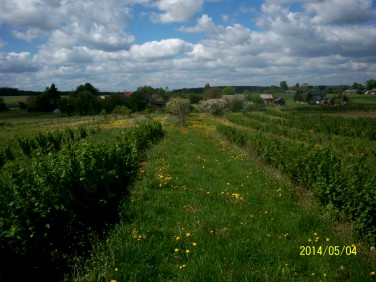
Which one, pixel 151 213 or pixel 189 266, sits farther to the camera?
pixel 151 213

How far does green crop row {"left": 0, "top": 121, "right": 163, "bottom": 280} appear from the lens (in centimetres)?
382

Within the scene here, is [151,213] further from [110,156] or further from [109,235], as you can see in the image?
[110,156]

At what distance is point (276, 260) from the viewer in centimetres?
459

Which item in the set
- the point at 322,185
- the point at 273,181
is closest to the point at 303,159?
the point at 273,181

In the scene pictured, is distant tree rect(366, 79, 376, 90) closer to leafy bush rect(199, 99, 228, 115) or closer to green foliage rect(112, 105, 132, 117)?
leafy bush rect(199, 99, 228, 115)

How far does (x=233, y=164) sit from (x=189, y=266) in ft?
27.0

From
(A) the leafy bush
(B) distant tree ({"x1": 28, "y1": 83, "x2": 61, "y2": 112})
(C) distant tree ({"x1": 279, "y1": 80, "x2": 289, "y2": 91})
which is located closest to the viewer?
(A) the leafy bush

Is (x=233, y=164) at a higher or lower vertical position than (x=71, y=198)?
lower

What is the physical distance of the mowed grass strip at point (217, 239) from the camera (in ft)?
13.8

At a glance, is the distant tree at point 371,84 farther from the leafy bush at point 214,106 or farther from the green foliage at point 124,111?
the green foliage at point 124,111

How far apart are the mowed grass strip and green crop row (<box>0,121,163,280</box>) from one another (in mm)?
472

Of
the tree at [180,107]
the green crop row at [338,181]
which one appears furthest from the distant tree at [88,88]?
the green crop row at [338,181]
